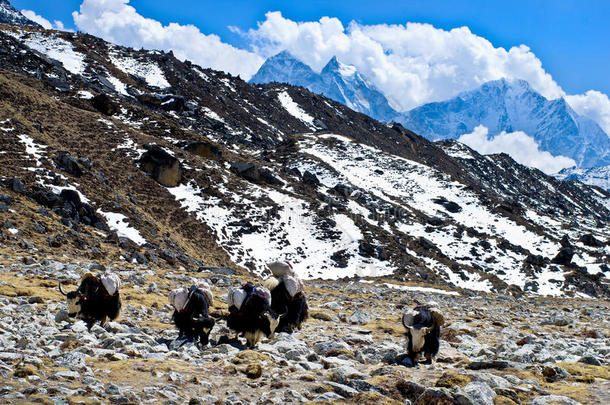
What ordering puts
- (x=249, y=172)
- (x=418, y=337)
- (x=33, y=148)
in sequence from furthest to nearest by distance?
1. (x=249, y=172)
2. (x=33, y=148)
3. (x=418, y=337)

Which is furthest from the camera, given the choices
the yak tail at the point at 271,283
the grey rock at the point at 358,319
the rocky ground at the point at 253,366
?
the grey rock at the point at 358,319

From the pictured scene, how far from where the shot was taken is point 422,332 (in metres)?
8.93

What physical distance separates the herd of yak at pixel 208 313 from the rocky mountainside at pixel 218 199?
8.89m

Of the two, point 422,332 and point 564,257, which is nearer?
point 422,332

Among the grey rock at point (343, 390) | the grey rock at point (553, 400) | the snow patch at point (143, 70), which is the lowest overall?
the grey rock at point (343, 390)

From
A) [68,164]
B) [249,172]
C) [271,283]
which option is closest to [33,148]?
[68,164]

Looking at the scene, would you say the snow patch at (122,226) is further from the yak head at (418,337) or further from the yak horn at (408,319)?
the yak head at (418,337)

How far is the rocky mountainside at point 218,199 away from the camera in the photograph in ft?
A: 97.6

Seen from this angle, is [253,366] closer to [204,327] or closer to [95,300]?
[204,327]

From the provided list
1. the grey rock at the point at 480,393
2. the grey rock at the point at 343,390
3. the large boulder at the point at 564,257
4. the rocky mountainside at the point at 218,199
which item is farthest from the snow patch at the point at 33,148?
the large boulder at the point at 564,257

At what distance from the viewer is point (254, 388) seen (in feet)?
21.1

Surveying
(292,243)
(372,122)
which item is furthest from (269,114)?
(292,243)

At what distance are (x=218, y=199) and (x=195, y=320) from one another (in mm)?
40854

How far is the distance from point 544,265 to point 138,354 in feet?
203
